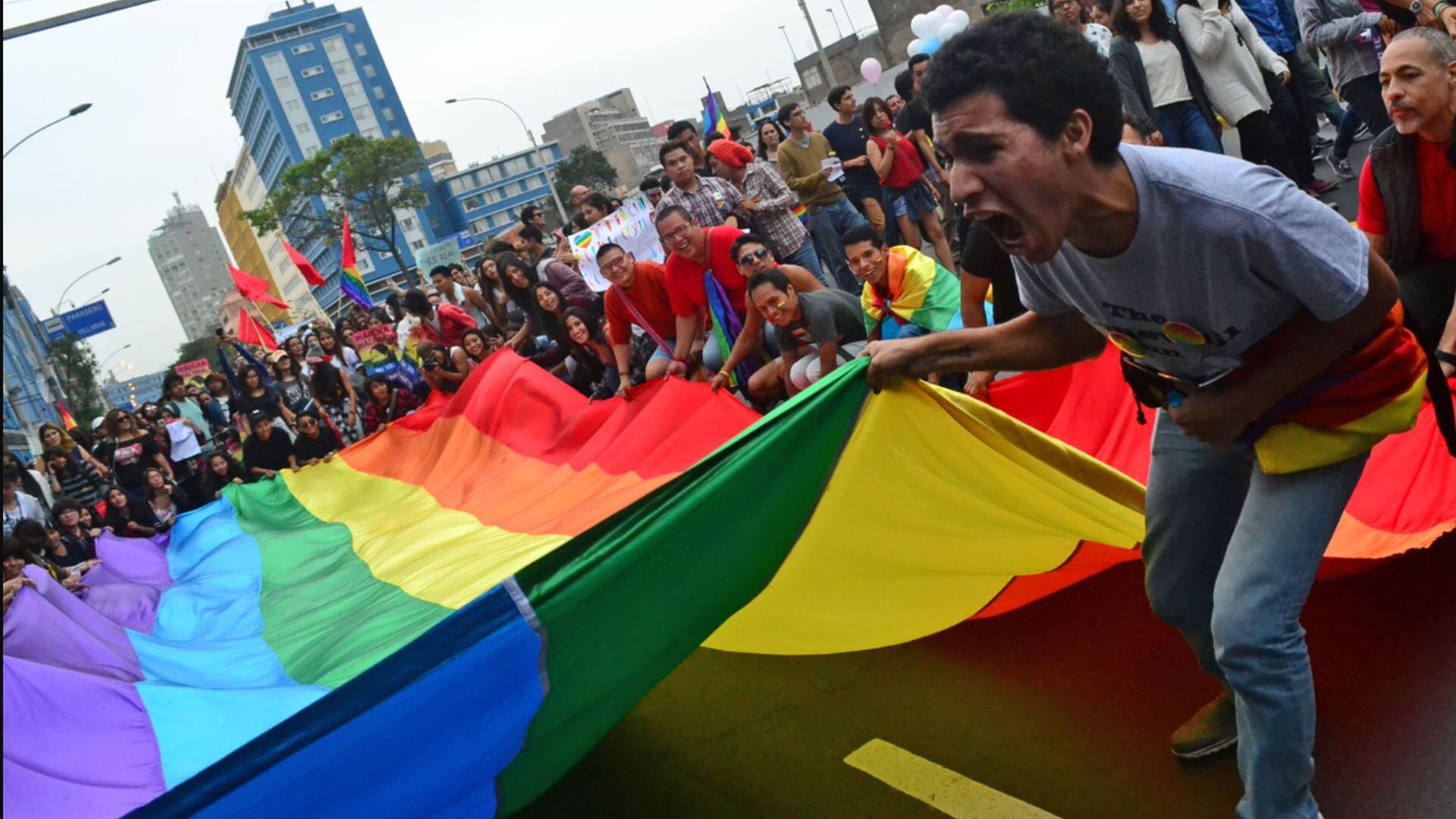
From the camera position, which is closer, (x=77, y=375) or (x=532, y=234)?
(x=532, y=234)

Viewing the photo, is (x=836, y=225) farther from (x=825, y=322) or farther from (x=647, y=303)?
(x=825, y=322)

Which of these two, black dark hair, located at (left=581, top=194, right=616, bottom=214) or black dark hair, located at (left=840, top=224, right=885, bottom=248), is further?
black dark hair, located at (left=581, top=194, right=616, bottom=214)

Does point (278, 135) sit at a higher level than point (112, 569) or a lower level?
higher

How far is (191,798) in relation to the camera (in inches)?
93.8

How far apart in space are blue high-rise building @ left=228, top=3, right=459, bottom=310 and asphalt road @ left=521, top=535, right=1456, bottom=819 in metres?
110

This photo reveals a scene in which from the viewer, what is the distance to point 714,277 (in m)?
7.58

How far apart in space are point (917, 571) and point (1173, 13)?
5.11 meters

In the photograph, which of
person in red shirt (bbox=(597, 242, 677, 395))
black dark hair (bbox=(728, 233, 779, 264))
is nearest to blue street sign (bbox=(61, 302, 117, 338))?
person in red shirt (bbox=(597, 242, 677, 395))

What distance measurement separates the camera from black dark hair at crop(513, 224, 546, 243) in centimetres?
1195

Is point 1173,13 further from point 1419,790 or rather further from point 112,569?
point 112,569

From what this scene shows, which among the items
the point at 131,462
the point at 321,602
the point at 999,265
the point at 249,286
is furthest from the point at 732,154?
the point at 249,286

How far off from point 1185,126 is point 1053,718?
16.3ft

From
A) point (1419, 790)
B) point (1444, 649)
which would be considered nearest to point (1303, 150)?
point (1444, 649)

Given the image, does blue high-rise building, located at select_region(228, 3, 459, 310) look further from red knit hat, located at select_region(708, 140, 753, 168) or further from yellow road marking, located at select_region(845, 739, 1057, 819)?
yellow road marking, located at select_region(845, 739, 1057, 819)
